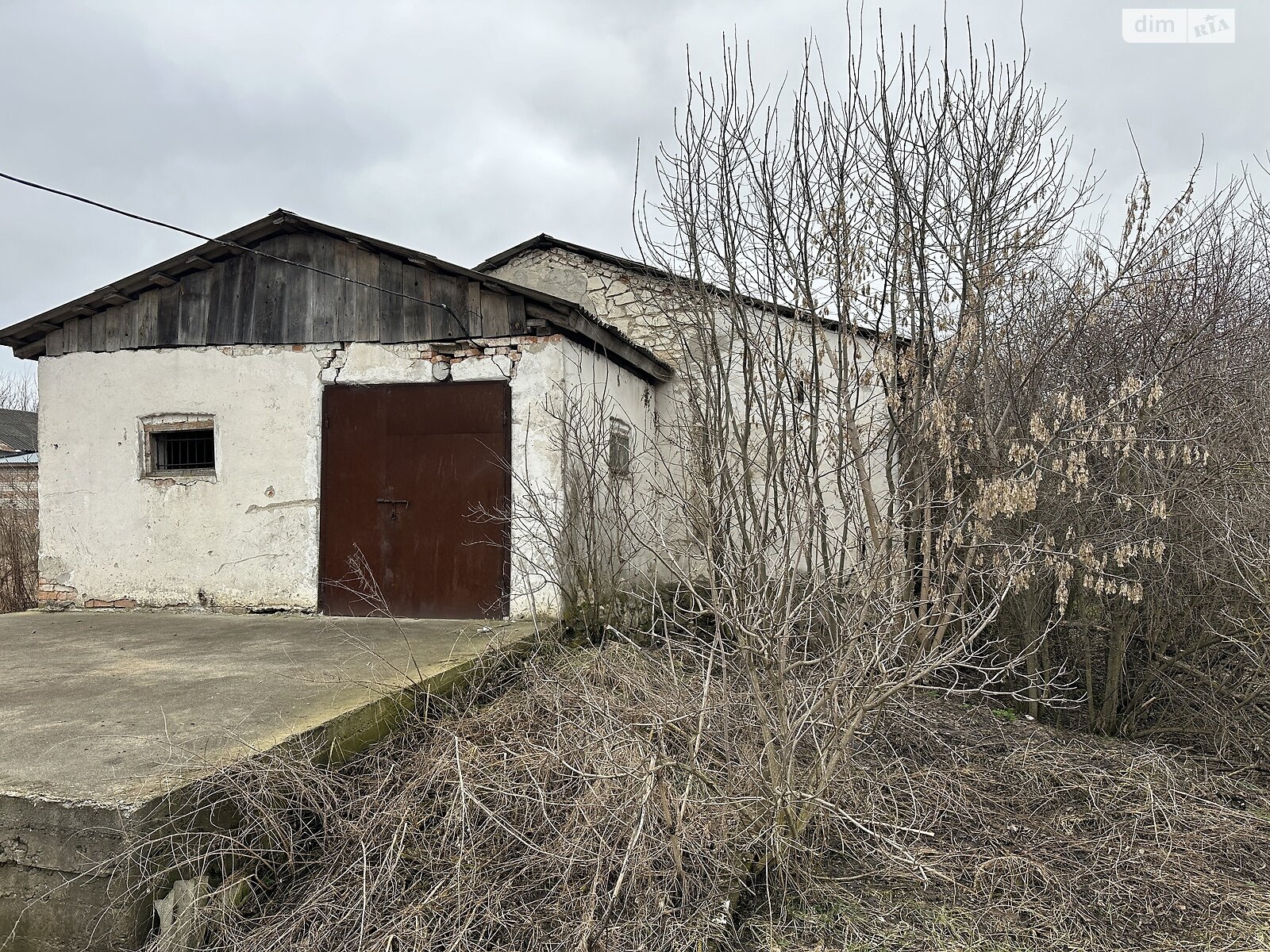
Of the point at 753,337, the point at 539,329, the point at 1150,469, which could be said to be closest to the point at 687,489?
the point at 753,337

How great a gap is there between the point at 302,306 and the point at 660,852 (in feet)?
20.8

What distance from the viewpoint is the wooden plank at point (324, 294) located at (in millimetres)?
7746

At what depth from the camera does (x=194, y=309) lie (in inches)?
316

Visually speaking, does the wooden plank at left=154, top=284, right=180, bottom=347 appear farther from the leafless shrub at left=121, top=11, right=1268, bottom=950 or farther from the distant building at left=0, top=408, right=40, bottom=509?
the leafless shrub at left=121, top=11, right=1268, bottom=950

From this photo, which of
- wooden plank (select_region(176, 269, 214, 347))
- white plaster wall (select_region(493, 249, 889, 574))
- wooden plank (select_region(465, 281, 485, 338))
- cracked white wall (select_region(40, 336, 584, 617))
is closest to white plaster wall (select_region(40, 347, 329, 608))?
cracked white wall (select_region(40, 336, 584, 617))

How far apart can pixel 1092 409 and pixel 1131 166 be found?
179 centimetres

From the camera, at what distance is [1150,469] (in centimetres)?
574

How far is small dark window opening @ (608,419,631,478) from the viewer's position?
8.05m

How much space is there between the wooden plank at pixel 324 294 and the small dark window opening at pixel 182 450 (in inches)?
60.9

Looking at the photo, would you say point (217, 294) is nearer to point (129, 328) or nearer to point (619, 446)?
point (129, 328)

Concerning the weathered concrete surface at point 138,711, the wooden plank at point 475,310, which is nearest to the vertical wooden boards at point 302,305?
the wooden plank at point 475,310

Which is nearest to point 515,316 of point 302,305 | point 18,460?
point 302,305

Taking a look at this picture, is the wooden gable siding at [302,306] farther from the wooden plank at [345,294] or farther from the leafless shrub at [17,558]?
the leafless shrub at [17,558]

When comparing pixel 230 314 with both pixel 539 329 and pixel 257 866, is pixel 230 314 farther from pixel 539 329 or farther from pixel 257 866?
pixel 257 866
